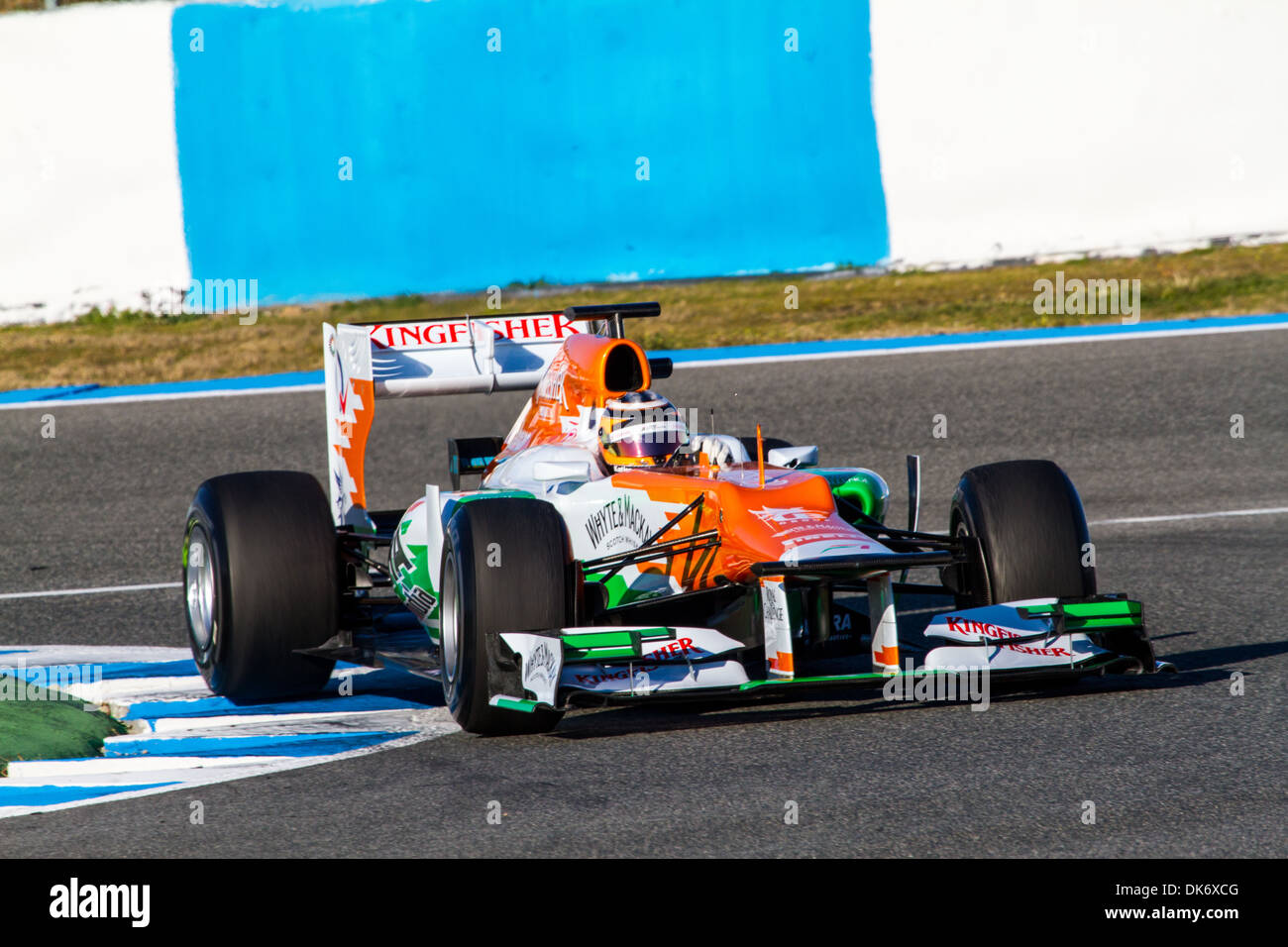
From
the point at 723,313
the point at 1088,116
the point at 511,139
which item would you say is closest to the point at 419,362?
the point at 723,313

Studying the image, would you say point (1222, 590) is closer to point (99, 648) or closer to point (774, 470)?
point (774, 470)

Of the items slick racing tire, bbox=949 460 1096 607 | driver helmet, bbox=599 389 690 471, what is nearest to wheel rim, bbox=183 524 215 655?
driver helmet, bbox=599 389 690 471

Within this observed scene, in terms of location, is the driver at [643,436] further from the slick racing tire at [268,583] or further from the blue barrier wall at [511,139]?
the blue barrier wall at [511,139]

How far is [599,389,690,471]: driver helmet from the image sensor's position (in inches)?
262

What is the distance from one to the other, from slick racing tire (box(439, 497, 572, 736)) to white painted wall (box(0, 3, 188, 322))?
9680mm

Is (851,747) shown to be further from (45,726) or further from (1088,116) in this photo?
(1088,116)

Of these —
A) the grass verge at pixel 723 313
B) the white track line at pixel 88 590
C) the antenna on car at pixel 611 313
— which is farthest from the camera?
the grass verge at pixel 723 313

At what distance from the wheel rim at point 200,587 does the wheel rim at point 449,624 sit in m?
1.16

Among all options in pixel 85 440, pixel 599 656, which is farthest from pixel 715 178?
pixel 599 656

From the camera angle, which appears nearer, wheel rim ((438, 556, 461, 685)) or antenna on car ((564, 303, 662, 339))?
wheel rim ((438, 556, 461, 685))

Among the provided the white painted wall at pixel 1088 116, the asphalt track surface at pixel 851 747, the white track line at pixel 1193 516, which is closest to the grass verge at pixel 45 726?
the asphalt track surface at pixel 851 747

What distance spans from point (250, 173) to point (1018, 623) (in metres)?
10.3

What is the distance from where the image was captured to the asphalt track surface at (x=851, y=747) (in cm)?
468

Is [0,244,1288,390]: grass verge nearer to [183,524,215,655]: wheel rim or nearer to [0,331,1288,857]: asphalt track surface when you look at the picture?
[0,331,1288,857]: asphalt track surface
